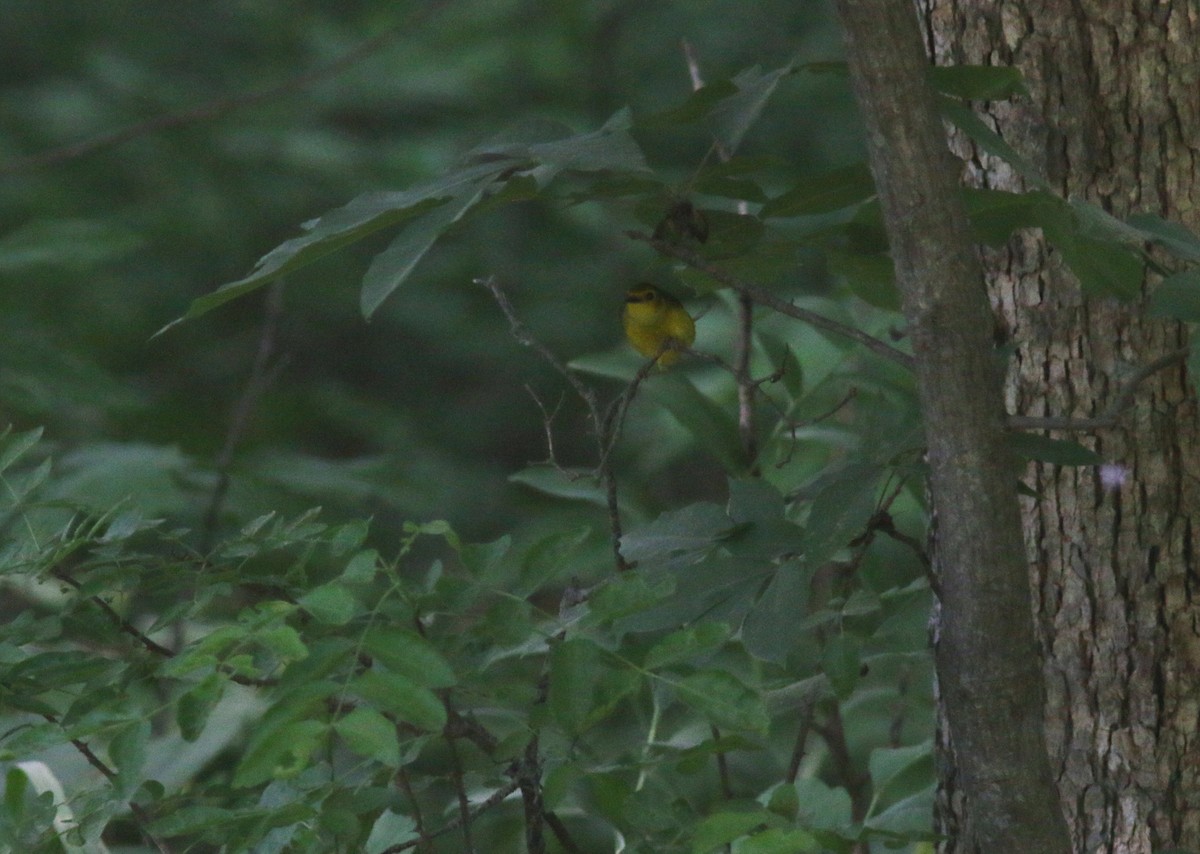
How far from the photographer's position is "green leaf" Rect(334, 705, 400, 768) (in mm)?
576

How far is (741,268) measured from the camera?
0.92 meters

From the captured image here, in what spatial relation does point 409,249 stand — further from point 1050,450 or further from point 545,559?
point 1050,450

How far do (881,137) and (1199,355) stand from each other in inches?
7.0

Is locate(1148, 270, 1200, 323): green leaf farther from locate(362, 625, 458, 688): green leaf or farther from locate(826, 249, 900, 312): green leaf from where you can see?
locate(362, 625, 458, 688): green leaf

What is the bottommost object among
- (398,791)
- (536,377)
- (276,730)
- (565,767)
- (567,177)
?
(536,377)

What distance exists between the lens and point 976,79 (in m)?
0.74

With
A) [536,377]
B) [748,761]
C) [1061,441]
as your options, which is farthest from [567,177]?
[536,377]

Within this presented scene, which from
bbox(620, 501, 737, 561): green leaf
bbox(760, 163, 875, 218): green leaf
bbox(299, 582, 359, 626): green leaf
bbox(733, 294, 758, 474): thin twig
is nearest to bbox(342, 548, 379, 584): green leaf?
bbox(299, 582, 359, 626): green leaf

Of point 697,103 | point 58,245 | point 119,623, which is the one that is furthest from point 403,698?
point 58,245

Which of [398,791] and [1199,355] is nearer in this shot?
[1199,355]

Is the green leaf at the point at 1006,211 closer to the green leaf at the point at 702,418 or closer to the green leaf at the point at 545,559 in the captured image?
the green leaf at the point at 545,559

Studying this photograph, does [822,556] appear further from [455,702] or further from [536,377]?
[536,377]

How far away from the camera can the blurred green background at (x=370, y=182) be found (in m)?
3.35

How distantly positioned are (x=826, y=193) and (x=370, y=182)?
2776mm
